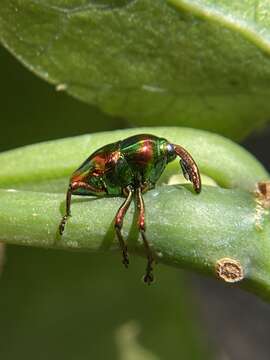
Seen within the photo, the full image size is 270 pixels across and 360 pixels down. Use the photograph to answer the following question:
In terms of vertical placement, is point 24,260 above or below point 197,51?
below

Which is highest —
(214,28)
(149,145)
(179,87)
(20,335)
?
(214,28)

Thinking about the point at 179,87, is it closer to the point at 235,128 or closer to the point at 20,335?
the point at 235,128

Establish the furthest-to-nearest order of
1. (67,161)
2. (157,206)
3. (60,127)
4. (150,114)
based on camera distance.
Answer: (60,127), (150,114), (67,161), (157,206)

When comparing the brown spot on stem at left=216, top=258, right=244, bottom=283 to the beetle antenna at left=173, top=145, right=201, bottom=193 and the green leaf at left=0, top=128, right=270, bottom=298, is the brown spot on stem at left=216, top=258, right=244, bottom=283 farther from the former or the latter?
the beetle antenna at left=173, top=145, right=201, bottom=193

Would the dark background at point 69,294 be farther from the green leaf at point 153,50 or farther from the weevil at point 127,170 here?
the weevil at point 127,170

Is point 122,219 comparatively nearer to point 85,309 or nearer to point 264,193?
point 264,193

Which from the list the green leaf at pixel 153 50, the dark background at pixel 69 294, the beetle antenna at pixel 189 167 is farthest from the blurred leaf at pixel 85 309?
the beetle antenna at pixel 189 167

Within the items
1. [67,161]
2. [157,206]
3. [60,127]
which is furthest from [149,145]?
[60,127]

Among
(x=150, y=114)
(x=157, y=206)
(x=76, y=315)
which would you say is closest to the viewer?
(x=157, y=206)
